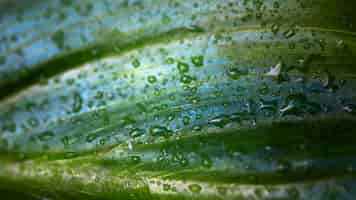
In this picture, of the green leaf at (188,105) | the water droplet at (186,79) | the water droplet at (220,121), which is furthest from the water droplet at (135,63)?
the water droplet at (220,121)

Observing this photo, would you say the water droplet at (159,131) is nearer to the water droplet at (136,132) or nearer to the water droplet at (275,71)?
the water droplet at (136,132)

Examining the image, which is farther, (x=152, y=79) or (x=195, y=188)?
(x=152, y=79)

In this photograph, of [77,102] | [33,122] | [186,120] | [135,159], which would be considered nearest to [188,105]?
[186,120]

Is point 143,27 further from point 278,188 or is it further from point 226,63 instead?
point 278,188

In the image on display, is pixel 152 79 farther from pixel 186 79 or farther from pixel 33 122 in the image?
pixel 33 122

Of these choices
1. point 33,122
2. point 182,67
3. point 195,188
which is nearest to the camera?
point 195,188

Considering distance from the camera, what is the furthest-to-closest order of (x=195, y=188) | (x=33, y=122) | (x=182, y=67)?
(x=33, y=122), (x=182, y=67), (x=195, y=188)

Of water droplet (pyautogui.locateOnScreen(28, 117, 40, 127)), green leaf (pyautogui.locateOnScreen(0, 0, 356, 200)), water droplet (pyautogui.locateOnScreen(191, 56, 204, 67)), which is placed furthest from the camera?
water droplet (pyautogui.locateOnScreen(28, 117, 40, 127))

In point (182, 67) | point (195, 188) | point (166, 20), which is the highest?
point (166, 20)

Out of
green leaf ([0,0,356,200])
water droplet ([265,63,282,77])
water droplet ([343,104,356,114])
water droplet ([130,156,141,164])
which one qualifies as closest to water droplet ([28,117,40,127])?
green leaf ([0,0,356,200])

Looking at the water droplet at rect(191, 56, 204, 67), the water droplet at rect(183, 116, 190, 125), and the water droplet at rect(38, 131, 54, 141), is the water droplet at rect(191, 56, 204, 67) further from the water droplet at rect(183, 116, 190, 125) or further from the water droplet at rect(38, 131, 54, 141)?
the water droplet at rect(38, 131, 54, 141)

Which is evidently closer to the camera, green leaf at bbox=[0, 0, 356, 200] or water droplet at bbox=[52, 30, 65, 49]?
green leaf at bbox=[0, 0, 356, 200]
